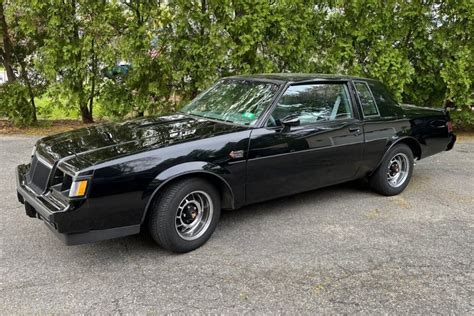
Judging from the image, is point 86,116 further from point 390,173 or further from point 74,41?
point 390,173

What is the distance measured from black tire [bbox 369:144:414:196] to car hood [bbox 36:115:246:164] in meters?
2.15

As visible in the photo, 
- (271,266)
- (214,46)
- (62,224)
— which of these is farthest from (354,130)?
(214,46)

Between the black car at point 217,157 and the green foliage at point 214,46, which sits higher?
the green foliage at point 214,46

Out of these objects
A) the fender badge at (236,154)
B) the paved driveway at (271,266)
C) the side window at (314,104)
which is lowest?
the paved driveway at (271,266)

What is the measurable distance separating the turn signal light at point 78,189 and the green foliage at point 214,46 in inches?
212

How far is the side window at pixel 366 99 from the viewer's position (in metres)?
4.95

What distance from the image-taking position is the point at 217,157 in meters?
3.70

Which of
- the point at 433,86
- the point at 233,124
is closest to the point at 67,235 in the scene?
the point at 233,124

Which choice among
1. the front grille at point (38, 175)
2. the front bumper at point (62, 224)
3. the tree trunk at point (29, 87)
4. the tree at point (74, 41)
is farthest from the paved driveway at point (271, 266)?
the tree trunk at point (29, 87)

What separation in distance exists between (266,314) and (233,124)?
1933mm

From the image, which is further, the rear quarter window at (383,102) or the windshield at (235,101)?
the rear quarter window at (383,102)

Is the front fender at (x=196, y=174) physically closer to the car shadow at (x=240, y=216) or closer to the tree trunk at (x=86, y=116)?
the car shadow at (x=240, y=216)

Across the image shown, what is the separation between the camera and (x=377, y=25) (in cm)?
851

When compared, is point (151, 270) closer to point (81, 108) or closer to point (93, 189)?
point (93, 189)
